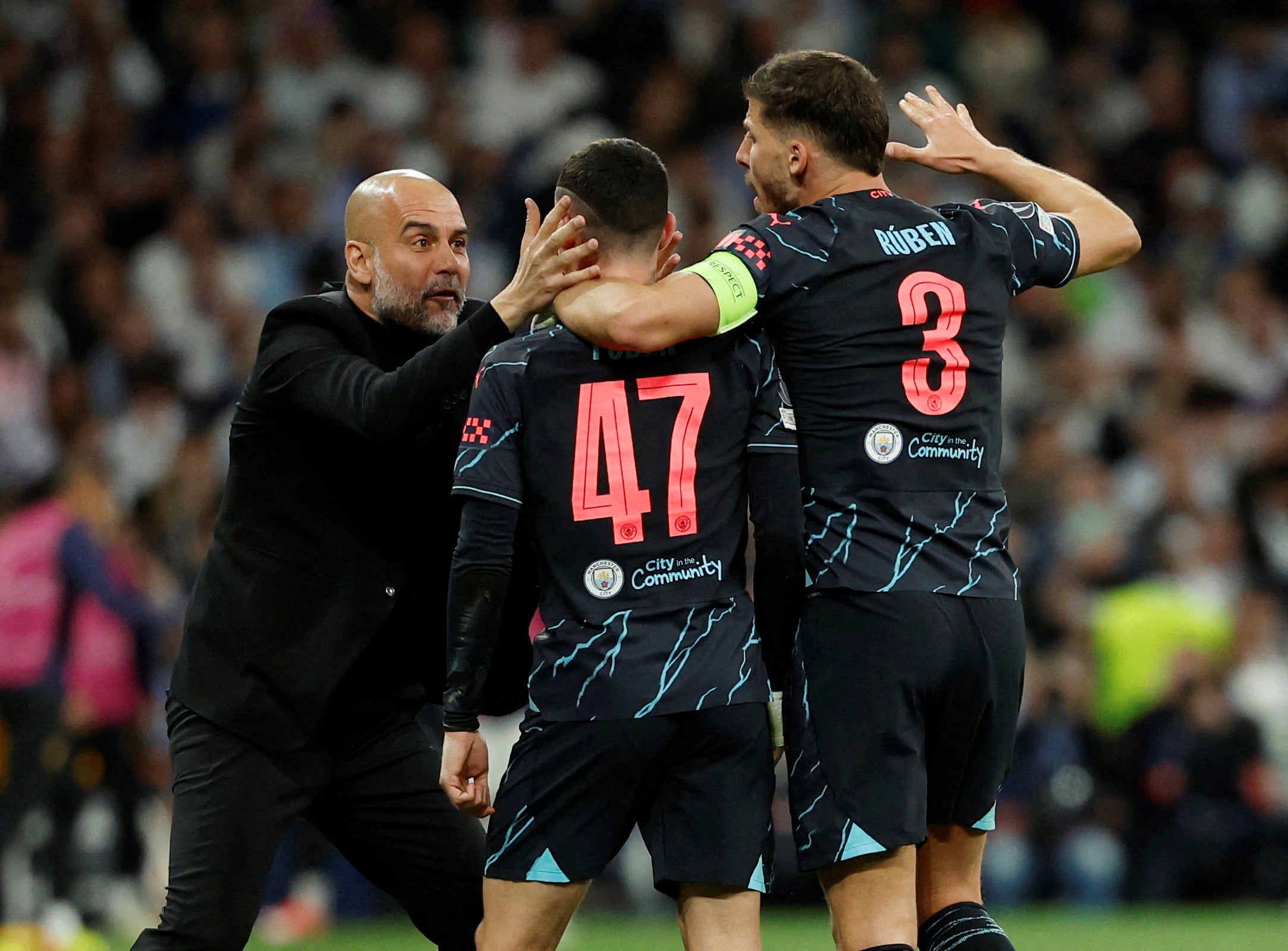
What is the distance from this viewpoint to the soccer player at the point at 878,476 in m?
4.44

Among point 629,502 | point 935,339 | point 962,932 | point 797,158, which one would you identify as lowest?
point 962,932

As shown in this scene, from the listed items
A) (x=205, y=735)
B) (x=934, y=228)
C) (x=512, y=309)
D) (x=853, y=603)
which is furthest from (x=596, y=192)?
(x=205, y=735)

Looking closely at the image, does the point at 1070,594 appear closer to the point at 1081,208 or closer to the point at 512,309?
the point at 1081,208

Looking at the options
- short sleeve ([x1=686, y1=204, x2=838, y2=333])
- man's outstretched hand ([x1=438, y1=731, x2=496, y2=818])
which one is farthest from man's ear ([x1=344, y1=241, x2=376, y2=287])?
man's outstretched hand ([x1=438, y1=731, x2=496, y2=818])

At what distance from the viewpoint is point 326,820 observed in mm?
5227

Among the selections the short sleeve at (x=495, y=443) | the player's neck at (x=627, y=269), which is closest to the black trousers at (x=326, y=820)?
the short sleeve at (x=495, y=443)

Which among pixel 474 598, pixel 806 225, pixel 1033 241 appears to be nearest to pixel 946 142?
pixel 1033 241

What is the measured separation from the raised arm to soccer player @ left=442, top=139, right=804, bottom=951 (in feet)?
3.09

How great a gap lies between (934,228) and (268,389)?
1865 mm

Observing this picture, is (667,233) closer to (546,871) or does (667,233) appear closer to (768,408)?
(768,408)

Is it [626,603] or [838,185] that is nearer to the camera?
[626,603]

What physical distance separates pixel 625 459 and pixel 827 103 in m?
1.04

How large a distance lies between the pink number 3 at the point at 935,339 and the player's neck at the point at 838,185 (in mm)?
288

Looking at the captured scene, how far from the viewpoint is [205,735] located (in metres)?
5.00
